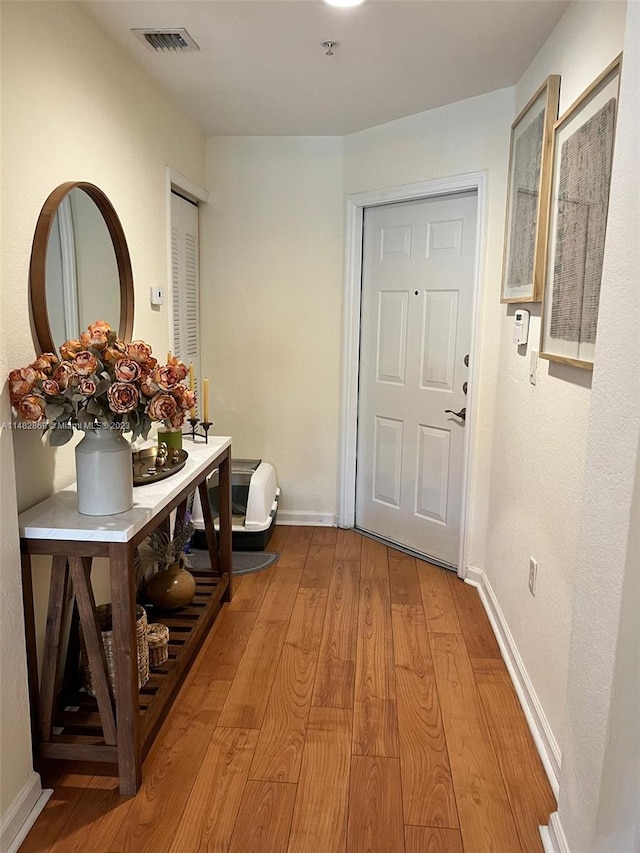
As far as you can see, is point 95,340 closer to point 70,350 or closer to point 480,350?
point 70,350

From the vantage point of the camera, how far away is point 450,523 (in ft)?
11.5

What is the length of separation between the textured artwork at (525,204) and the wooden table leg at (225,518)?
1.49 m

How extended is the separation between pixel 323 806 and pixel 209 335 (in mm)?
2849

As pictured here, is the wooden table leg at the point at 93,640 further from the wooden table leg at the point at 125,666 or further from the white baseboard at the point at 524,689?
the white baseboard at the point at 524,689

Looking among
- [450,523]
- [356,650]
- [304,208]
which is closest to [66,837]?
[356,650]

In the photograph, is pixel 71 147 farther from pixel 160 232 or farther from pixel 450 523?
pixel 450 523

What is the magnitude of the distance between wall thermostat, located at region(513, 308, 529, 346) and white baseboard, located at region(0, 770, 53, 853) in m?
2.22

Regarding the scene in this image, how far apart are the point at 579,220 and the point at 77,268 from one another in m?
1.61

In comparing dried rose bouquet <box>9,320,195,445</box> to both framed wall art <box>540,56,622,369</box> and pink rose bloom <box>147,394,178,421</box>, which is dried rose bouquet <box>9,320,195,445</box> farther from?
framed wall art <box>540,56,622,369</box>

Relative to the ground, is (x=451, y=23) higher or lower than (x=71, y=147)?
higher

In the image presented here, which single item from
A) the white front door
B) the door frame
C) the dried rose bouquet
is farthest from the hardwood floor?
the dried rose bouquet

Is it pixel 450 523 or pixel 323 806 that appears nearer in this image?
pixel 323 806

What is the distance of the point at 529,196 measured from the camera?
251 cm

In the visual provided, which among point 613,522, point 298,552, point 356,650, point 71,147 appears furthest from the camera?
point 298,552
